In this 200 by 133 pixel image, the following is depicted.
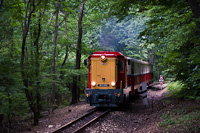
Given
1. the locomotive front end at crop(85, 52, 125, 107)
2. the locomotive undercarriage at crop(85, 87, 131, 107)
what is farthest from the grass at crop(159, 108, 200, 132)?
the locomotive front end at crop(85, 52, 125, 107)

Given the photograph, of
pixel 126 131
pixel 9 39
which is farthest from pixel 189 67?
pixel 9 39

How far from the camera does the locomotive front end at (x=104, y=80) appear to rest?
429 inches

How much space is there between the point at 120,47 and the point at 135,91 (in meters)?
24.4

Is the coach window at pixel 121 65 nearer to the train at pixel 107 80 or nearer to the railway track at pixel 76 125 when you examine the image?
the train at pixel 107 80

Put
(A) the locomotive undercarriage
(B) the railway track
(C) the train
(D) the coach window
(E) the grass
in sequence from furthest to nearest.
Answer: (D) the coach window < (C) the train < (A) the locomotive undercarriage < (B) the railway track < (E) the grass

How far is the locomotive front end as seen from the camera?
10.9 metres

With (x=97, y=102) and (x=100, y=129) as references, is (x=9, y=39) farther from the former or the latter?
(x=100, y=129)

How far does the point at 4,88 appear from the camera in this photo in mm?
7789

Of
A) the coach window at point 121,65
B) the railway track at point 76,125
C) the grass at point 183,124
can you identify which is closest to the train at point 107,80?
the coach window at point 121,65

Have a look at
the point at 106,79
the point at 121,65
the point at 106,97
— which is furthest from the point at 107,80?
the point at 121,65

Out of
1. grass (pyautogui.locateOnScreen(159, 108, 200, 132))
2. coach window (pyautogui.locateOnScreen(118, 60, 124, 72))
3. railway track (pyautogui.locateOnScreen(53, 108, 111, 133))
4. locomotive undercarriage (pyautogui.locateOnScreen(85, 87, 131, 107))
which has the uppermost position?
coach window (pyautogui.locateOnScreen(118, 60, 124, 72))

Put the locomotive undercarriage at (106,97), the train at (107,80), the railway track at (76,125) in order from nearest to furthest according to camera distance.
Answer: the railway track at (76,125), the locomotive undercarriage at (106,97), the train at (107,80)

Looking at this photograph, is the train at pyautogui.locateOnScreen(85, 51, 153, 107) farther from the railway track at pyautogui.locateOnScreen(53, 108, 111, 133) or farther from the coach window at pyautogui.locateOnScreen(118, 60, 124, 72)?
the railway track at pyautogui.locateOnScreen(53, 108, 111, 133)

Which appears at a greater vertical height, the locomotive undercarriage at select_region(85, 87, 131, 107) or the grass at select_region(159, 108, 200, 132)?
the locomotive undercarriage at select_region(85, 87, 131, 107)
